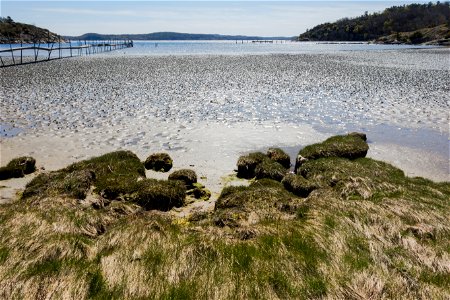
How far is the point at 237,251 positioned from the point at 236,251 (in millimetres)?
19

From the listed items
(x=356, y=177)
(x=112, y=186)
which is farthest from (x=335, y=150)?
(x=112, y=186)

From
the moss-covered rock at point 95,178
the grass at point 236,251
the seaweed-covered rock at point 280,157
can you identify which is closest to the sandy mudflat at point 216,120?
the moss-covered rock at point 95,178

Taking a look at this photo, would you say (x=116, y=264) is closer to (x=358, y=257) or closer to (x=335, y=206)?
(x=358, y=257)

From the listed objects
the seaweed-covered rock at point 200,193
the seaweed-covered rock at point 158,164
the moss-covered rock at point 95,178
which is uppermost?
the moss-covered rock at point 95,178

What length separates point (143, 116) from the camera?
22.2 m

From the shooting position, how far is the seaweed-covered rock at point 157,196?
1030cm

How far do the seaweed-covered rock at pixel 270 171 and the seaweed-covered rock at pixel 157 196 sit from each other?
124 inches

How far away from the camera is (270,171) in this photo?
12.4 meters

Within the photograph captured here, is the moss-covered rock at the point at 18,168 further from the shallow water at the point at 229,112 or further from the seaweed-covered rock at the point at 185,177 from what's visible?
the seaweed-covered rock at the point at 185,177

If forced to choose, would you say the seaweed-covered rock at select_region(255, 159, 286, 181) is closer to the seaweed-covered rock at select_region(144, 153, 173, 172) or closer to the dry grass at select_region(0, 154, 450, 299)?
the dry grass at select_region(0, 154, 450, 299)

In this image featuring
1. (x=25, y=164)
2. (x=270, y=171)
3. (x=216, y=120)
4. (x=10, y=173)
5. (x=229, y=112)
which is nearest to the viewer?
(x=270, y=171)

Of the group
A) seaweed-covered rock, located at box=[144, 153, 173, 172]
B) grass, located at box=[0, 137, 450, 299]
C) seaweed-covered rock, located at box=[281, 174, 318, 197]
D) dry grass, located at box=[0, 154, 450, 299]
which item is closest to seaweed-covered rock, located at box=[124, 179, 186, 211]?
grass, located at box=[0, 137, 450, 299]

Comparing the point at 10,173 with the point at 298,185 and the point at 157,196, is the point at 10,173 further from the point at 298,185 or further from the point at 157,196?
the point at 298,185

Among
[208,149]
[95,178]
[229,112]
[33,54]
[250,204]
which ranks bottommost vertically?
[208,149]
